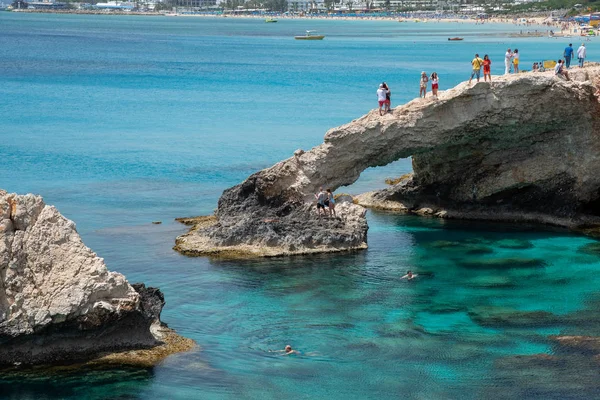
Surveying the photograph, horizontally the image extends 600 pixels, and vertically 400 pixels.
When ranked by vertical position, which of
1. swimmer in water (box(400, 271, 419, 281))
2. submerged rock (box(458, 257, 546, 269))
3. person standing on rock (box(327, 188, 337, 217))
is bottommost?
submerged rock (box(458, 257, 546, 269))

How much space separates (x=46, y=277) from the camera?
2841 centimetres

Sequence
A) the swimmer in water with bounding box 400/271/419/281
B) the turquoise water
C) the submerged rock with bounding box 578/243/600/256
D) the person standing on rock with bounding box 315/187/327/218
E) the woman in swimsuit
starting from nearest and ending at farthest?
the turquoise water < the swimmer in water with bounding box 400/271/419/281 < the submerged rock with bounding box 578/243/600/256 < the person standing on rock with bounding box 315/187/327/218 < the woman in swimsuit

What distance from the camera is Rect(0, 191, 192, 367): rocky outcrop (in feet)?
90.9

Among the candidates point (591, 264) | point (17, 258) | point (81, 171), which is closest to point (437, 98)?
point (591, 264)

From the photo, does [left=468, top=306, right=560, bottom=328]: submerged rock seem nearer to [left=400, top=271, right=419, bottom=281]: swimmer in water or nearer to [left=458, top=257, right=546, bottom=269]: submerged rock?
[left=400, top=271, right=419, bottom=281]: swimmer in water

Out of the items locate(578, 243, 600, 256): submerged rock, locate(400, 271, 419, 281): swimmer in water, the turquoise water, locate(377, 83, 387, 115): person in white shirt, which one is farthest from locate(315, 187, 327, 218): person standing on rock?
locate(578, 243, 600, 256): submerged rock

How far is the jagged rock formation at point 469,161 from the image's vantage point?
43.2m

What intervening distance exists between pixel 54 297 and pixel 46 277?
0.83 m

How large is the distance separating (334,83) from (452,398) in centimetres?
9025

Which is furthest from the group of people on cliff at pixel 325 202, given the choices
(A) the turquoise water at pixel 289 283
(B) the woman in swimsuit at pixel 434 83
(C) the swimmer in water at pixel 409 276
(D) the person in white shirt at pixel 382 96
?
(B) the woman in swimsuit at pixel 434 83

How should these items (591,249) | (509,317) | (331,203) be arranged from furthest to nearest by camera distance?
(331,203)
(591,249)
(509,317)

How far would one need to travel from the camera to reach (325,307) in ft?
114

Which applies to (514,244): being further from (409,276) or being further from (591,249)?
(409,276)

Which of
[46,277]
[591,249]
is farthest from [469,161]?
[46,277]
